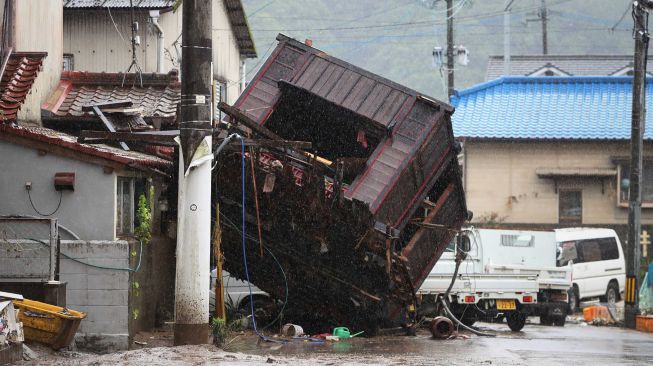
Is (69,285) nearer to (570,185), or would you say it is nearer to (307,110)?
(307,110)

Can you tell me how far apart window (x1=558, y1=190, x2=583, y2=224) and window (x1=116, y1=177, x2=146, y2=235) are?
1009 inches

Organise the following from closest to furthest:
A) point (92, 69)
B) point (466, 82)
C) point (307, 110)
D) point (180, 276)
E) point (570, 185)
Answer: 1. point (180, 276)
2. point (307, 110)
3. point (92, 69)
4. point (570, 185)
5. point (466, 82)

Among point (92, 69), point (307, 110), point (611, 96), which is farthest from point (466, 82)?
point (307, 110)

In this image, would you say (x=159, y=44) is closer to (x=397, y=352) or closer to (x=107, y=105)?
(x=107, y=105)

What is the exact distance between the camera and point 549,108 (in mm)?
40781

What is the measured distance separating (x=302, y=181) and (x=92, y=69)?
12146mm

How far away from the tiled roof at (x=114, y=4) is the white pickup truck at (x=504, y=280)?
31.4 feet

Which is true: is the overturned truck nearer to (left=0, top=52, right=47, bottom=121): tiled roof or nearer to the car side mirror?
(left=0, top=52, right=47, bottom=121): tiled roof

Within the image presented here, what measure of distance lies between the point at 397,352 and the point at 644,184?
2637 cm

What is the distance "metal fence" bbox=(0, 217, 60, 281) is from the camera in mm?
14398

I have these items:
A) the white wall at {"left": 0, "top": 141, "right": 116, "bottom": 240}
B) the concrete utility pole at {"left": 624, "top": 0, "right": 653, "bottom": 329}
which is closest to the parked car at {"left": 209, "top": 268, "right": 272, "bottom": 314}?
the white wall at {"left": 0, "top": 141, "right": 116, "bottom": 240}

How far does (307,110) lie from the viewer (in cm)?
1947

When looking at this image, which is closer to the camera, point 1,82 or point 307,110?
point 1,82

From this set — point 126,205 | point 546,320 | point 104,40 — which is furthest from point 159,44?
point 546,320
